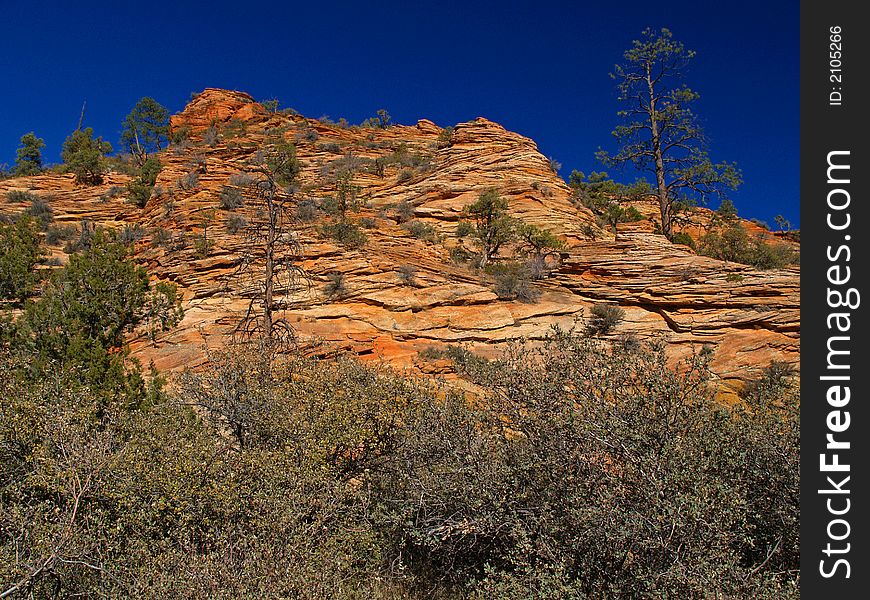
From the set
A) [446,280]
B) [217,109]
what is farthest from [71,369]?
[217,109]

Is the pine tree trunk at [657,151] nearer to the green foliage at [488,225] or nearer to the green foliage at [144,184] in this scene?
the green foliage at [488,225]

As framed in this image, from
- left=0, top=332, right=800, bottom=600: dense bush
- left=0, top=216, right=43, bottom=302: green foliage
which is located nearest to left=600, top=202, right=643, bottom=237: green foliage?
left=0, top=332, right=800, bottom=600: dense bush

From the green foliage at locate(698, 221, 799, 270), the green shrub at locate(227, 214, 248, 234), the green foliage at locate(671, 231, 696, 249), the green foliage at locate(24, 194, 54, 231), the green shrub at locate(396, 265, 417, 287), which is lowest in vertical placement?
the green shrub at locate(396, 265, 417, 287)

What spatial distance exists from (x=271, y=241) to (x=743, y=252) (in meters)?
17.1

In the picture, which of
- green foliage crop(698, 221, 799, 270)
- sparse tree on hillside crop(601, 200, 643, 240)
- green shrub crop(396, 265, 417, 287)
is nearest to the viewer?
green shrub crop(396, 265, 417, 287)

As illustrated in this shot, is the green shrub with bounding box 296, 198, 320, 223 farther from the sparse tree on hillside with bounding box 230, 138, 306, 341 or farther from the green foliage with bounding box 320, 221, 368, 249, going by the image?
the green foliage with bounding box 320, 221, 368, 249

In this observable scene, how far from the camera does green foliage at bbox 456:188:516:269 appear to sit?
1991 centimetres

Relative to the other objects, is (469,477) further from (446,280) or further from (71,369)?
(446,280)

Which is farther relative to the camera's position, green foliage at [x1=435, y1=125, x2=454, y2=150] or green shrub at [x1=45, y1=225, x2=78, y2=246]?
green foliage at [x1=435, y1=125, x2=454, y2=150]

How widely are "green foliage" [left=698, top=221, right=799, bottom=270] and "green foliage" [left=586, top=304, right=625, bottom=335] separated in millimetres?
6750

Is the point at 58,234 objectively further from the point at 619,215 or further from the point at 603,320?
the point at 619,215

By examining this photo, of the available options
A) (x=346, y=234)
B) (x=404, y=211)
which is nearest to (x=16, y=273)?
(x=346, y=234)

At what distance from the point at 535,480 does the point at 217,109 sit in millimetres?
43589

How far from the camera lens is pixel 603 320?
13773 millimetres
